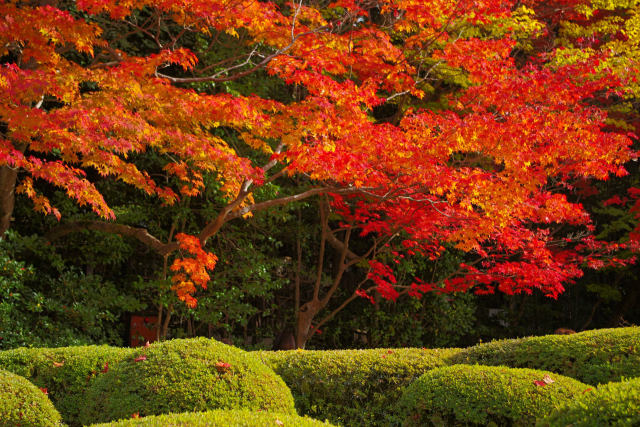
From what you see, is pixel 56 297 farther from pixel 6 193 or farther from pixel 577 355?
pixel 577 355

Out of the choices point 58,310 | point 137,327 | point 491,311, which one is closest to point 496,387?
point 58,310

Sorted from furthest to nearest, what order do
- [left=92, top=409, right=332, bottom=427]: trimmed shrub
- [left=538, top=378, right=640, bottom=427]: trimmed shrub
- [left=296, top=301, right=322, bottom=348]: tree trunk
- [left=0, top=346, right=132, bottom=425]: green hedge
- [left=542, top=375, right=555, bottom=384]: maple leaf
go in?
[left=296, top=301, right=322, bottom=348]: tree trunk, [left=0, top=346, right=132, bottom=425]: green hedge, [left=542, top=375, right=555, bottom=384]: maple leaf, [left=92, top=409, right=332, bottom=427]: trimmed shrub, [left=538, top=378, right=640, bottom=427]: trimmed shrub

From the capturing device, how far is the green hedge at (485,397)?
422 cm

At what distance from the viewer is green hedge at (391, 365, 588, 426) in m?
4.22

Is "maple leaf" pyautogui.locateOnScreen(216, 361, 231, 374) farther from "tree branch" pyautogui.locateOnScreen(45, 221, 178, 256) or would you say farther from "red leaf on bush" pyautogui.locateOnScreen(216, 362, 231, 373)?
"tree branch" pyautogui.locateOnScreen(45, 221, 178, 256)

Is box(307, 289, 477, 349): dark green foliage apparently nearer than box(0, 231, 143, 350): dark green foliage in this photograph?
No

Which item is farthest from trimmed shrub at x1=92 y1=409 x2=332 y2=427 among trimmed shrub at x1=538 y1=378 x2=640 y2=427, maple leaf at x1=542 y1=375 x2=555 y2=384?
maple leaf at x1=542 y1=375 x2=555 y2=384

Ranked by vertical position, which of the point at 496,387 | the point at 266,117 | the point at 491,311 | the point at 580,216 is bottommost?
the point at 491,311

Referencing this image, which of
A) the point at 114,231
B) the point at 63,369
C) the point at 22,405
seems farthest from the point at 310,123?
the point at 22,405

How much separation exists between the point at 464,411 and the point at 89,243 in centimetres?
612

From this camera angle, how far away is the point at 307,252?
432 inches

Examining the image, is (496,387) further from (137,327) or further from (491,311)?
(491,311)

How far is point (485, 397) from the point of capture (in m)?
4.34

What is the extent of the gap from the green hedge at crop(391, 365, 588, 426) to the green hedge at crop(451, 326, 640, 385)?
77 centimetres
